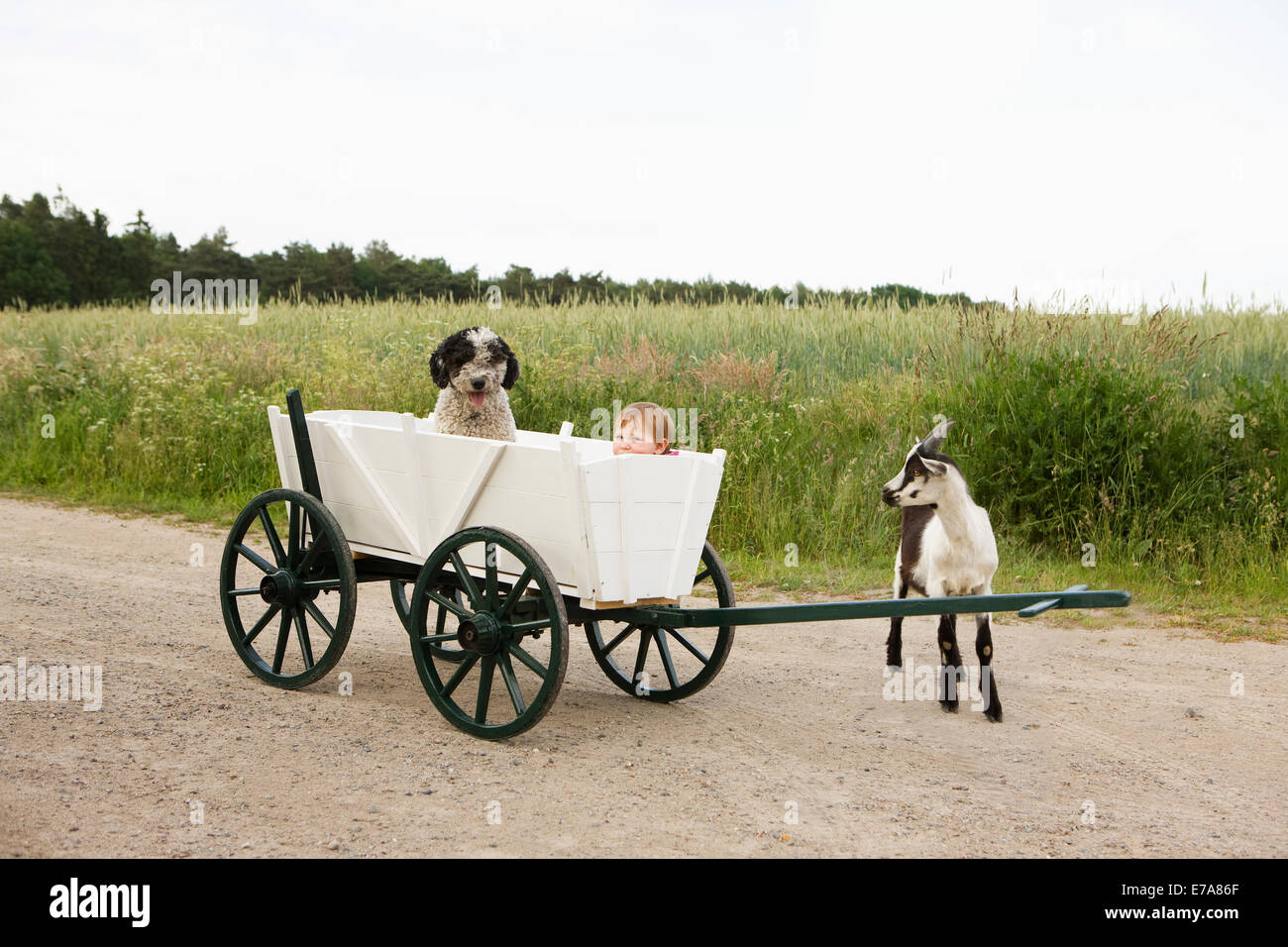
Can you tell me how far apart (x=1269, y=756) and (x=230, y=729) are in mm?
4407

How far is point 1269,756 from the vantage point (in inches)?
187

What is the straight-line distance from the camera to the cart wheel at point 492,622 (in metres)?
4.46

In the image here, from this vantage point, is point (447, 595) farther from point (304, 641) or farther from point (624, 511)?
point (624, 511)

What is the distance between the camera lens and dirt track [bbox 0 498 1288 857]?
3764 mm

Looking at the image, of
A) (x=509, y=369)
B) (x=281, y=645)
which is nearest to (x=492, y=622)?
(x=281, y=645)

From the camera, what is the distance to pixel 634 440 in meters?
4.92

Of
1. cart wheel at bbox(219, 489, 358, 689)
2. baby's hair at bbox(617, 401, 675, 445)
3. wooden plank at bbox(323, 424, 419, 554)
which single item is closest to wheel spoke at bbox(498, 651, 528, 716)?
wooden plank at bbox(323, 424, 419, 554)

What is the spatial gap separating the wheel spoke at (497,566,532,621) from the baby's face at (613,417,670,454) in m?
0.73

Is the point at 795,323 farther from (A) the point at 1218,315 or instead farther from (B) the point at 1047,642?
(B) the point at 1047,642

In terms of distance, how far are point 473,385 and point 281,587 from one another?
4.39 ft

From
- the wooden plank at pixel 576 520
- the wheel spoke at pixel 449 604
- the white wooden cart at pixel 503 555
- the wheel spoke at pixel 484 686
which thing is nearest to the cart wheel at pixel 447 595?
the white wooden cart at pixel 503 555

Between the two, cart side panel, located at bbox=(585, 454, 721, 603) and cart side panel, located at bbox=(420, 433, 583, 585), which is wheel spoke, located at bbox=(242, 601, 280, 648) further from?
cart side panel, located at bbox=(585, 454, 721, 603)

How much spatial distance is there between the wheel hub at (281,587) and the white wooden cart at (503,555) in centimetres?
1

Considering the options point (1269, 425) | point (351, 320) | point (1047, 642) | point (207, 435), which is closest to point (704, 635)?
point (1047, 642)
